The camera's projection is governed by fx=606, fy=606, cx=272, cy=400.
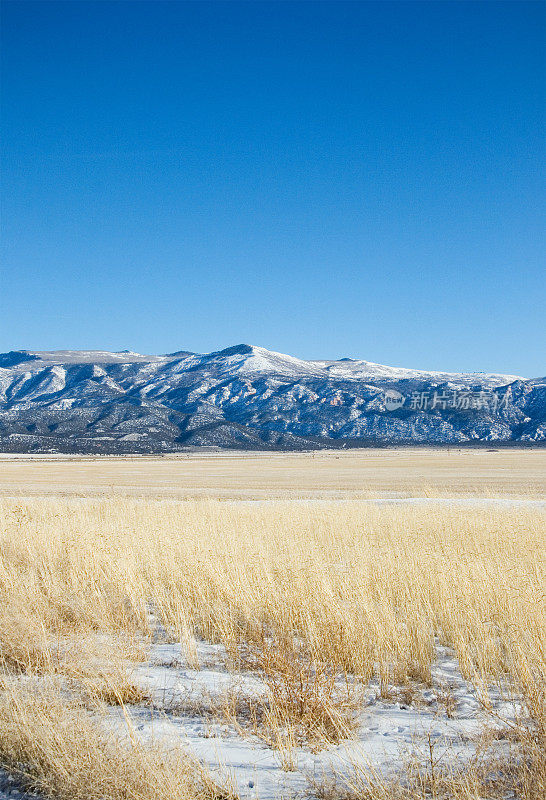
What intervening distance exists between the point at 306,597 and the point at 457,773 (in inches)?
117

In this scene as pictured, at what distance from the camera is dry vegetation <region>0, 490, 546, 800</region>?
11.0ft

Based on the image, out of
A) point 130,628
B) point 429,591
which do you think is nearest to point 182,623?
point 130,628

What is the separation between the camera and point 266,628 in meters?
6.10

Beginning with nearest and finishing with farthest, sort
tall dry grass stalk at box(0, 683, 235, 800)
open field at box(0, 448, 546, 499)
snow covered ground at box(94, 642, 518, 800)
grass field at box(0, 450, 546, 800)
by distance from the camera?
tall dry grass stalk at box(0, 683, 235, 800) < grass field at box(0, 450, 546, 800) < snow covered ground at box(94, 642, 518, 800) < open field at box(0, 448, 546, 499)

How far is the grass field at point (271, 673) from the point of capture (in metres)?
3.33

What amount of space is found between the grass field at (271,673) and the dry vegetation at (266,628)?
0.02 m

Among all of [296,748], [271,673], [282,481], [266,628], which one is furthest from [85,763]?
[282,481]

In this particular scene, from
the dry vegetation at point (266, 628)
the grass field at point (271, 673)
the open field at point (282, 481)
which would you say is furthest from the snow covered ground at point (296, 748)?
the open field at point (282, 481)

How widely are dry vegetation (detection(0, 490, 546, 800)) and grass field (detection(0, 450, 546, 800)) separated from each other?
0.07ft

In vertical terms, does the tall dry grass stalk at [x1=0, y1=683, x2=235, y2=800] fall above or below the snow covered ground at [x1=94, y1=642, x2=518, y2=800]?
above

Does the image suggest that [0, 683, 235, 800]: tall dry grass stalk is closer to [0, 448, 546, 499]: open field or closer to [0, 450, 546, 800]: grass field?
[0, 450, 546, 800]: grass field

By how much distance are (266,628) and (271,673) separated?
165cm

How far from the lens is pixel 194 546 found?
364 inches

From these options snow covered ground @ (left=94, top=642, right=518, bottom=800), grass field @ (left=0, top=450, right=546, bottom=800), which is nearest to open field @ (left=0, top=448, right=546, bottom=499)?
grass field @ (left=0, top=450, right=546, bottom=800)
